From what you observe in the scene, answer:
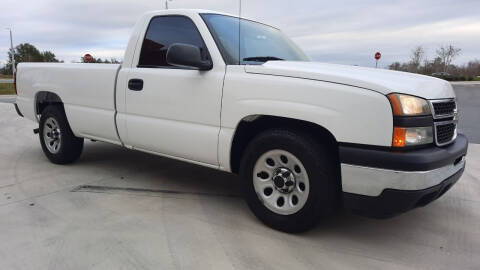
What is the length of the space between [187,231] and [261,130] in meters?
1.07

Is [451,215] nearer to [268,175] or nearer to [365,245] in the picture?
[365,245]

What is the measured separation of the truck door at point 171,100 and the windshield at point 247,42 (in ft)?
0.54

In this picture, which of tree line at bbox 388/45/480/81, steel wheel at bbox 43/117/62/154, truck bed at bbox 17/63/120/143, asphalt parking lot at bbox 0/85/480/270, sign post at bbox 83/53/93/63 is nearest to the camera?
asphalt parking lot at bbox 0/85/480/270

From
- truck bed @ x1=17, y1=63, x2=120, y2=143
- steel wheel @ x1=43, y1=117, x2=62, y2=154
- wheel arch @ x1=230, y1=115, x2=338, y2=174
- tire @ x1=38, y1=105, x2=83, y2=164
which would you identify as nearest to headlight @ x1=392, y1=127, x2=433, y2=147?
wheel arch @ x1=230, y1=115, x2=338, y2=174

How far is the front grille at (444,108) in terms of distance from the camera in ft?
9.09

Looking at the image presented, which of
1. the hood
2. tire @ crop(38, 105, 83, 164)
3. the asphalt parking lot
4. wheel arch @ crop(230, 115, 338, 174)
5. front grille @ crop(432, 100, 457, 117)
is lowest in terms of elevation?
the asphalt parking lot

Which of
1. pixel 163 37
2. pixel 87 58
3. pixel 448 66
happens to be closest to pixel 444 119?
pixel 163 37

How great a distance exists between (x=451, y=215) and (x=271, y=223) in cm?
184

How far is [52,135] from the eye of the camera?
516cm

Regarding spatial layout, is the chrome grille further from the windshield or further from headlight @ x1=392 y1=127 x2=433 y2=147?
the windshield

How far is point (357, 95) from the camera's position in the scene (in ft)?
8.47

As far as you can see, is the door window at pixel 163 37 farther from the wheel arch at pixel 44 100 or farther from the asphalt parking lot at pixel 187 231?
the wheel arch at pixel 44 100

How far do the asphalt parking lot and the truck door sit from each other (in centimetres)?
57

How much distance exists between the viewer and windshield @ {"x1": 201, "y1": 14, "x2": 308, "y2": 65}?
135 inches
